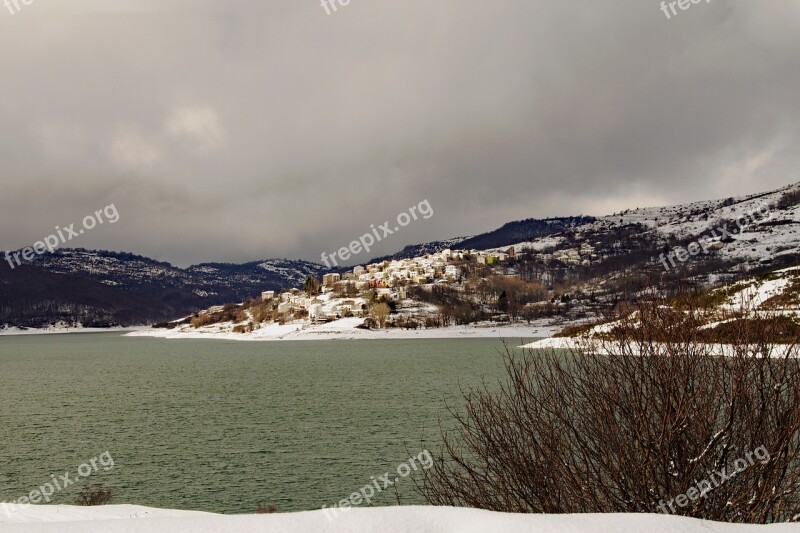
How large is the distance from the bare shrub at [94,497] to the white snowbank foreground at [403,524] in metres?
14.0

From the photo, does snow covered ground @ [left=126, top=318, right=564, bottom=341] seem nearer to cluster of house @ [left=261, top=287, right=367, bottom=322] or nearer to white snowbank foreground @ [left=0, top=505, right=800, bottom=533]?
cluster of house @ [left=261, top=287, right=367, bottom=322]

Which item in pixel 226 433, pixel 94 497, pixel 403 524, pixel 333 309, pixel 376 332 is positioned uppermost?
pixel 333 309

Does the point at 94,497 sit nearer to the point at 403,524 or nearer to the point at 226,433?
the point at 226,433

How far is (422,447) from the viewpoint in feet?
72.8

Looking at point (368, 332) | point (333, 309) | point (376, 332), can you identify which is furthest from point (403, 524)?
point (333, 309)

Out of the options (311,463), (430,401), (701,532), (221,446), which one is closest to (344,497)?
(311,463)

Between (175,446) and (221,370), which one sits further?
(221,370)

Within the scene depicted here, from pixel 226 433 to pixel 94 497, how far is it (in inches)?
413

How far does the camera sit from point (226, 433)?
26.8 meters

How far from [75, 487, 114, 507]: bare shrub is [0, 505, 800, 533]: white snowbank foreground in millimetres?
13984

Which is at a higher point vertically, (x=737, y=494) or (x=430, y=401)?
(x=737, y=494)

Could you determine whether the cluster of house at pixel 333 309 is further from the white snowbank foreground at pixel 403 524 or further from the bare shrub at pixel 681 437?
the white snowbank foreground at pixel 403 524

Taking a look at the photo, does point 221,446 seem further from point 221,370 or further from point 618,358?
point 221,370

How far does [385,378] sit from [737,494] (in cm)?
4158
